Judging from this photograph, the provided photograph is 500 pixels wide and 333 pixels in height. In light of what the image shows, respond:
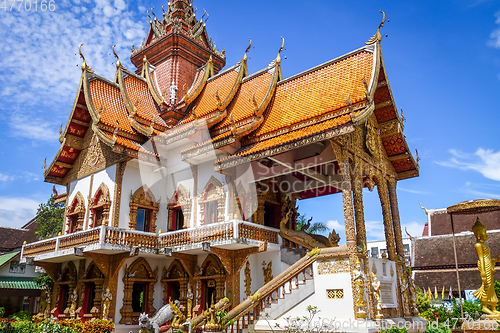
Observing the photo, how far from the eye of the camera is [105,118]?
1312cm

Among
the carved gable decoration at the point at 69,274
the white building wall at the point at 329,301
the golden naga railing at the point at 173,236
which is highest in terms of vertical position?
the golden naga railing at the point at 173,236

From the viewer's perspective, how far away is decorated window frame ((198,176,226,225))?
1166 centimetres

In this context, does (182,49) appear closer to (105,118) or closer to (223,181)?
(105,118)

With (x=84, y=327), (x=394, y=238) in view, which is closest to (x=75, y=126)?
(x=84, y=327)

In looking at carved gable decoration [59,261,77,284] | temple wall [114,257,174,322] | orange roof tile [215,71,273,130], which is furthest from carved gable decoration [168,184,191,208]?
carved gable decoration [59,261,77,284]

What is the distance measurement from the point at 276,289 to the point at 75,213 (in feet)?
25.7

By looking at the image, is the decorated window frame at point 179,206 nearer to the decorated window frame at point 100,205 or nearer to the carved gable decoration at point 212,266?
the carved gable decoration at point 212,266

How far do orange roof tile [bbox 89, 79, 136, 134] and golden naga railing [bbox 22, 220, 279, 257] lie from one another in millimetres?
3511

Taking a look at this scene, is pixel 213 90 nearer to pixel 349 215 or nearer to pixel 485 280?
pixel 349 215

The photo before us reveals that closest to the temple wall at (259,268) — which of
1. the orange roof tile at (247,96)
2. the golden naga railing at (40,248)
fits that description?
the orange roof tile at (247,96)

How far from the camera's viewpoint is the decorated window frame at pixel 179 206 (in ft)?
40.7

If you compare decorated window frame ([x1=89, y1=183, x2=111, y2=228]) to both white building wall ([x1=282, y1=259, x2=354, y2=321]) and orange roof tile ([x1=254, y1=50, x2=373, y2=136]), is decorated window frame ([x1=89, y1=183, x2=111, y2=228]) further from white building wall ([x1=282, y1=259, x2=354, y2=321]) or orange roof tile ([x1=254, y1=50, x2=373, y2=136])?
white building wall ([x1=282, y1=259, x2=354, y2=321])

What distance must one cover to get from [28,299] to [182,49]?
17476 mm

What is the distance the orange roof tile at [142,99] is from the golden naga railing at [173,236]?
168 inches
